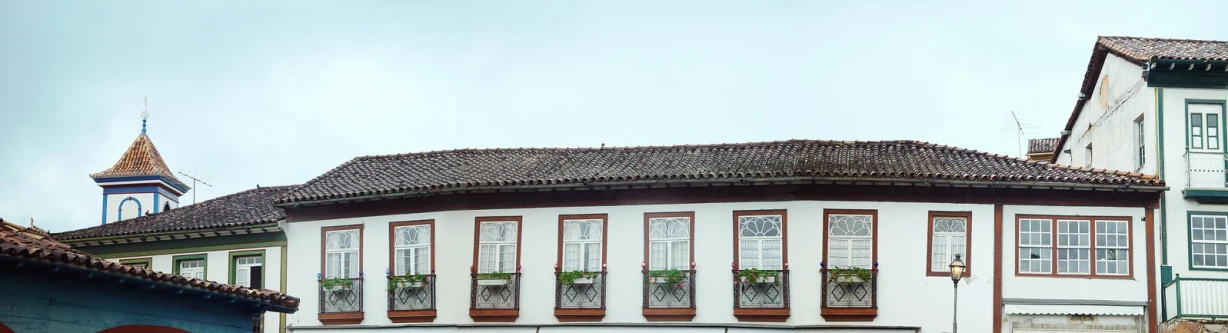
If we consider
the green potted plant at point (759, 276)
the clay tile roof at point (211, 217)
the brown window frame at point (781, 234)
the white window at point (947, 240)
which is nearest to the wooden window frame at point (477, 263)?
the brown window frame at point (781, 234)

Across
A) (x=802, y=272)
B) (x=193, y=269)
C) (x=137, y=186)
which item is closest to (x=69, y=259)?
(x=802, y=272)

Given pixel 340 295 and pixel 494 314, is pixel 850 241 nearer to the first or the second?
pixel 494 314

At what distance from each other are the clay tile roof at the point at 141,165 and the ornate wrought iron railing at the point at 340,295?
22.7 metres

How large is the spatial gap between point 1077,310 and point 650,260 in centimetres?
846

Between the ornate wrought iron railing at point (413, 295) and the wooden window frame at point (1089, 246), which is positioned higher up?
the wooden window frame at point (1089, 246)

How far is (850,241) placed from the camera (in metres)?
30.0

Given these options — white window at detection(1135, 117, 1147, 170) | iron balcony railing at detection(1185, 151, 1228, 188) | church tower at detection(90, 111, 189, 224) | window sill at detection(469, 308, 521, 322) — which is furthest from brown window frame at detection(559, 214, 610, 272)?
church tower at detection(90, 111, 189, 224)

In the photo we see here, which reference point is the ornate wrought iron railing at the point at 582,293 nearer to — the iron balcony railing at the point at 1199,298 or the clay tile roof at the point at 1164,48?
the iron balcony railing at the point at 1199,298

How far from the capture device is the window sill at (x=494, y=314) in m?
31.4

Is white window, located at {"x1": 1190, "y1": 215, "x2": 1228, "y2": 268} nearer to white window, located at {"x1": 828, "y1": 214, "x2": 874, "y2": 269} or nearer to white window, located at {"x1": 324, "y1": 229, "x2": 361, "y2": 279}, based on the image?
white window, located at {"x1": 828, "y1": 214, "x2": 874, "y2": 269}

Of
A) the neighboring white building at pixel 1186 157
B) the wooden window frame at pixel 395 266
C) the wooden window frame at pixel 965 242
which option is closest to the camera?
the neighboring white building at pixel 1186 157

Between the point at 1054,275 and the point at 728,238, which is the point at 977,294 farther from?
the point at 728,238

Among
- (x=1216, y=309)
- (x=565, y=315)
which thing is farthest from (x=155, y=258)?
(x=1216, y=309)

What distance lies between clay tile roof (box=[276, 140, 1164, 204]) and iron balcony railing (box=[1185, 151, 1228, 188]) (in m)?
0.81
